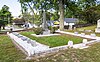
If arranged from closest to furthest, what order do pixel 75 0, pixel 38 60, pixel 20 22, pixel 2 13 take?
pixel 38 60, pixel 75 0, pixel 2 13, pixel 20 22

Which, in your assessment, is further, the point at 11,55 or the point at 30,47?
the point at 30,47

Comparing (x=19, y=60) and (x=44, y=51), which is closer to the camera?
(x=19, y=60)

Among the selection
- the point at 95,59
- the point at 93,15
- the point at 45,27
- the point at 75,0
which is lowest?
the point at 95,59

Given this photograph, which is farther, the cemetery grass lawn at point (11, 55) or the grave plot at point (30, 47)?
the grave plot at point (30, 47)

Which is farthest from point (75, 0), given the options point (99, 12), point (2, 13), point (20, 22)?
point (20, 22)

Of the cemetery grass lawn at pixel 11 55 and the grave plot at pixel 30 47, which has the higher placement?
the grave plot at pixel 30 47

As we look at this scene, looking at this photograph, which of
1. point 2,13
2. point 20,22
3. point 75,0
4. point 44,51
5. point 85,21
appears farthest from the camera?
point 20,22

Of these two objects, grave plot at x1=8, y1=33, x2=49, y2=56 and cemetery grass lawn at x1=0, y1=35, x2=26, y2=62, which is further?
grave plot at x1=8, y1=33, x2=49, y2=56

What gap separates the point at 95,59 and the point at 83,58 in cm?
64

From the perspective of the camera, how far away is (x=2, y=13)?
47.1 meters

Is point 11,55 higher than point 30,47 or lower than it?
lower

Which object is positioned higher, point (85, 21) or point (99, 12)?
point (99, 12)

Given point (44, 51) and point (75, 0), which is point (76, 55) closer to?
point (44, 51)

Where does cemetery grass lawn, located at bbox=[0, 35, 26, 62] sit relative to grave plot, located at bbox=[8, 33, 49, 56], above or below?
below
